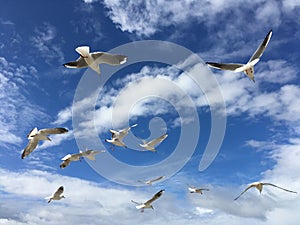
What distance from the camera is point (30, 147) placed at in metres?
25.7

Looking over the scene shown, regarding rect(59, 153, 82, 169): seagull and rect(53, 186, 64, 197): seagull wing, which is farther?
rect(53, 186, 64, 197): seagull wing

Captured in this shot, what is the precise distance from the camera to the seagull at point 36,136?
930 inches

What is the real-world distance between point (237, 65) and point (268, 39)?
7.29 ft

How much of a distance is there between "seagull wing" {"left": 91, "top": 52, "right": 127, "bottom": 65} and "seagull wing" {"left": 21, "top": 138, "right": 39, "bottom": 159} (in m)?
7.61

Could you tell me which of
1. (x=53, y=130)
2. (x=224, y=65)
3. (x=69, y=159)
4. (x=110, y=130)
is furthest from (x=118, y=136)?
(x=224, y=65)

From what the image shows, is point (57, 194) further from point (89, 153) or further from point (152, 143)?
point (152, 143)

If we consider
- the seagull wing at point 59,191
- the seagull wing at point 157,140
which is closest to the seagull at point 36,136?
the seagull wing at point 59,191

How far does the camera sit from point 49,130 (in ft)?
78.6

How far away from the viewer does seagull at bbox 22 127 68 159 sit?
23616 millimetres

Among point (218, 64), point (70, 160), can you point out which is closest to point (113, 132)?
point (70, 160)

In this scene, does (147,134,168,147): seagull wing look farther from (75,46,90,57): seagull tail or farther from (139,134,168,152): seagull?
(75,46,90,57): seagull tail

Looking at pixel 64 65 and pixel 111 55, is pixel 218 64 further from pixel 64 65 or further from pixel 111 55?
pixel 64 65

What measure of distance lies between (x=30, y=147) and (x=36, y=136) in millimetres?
1153

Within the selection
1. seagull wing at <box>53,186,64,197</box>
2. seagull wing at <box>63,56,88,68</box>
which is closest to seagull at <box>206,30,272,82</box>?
seagull wing at <box>63,56,88,68</box>
